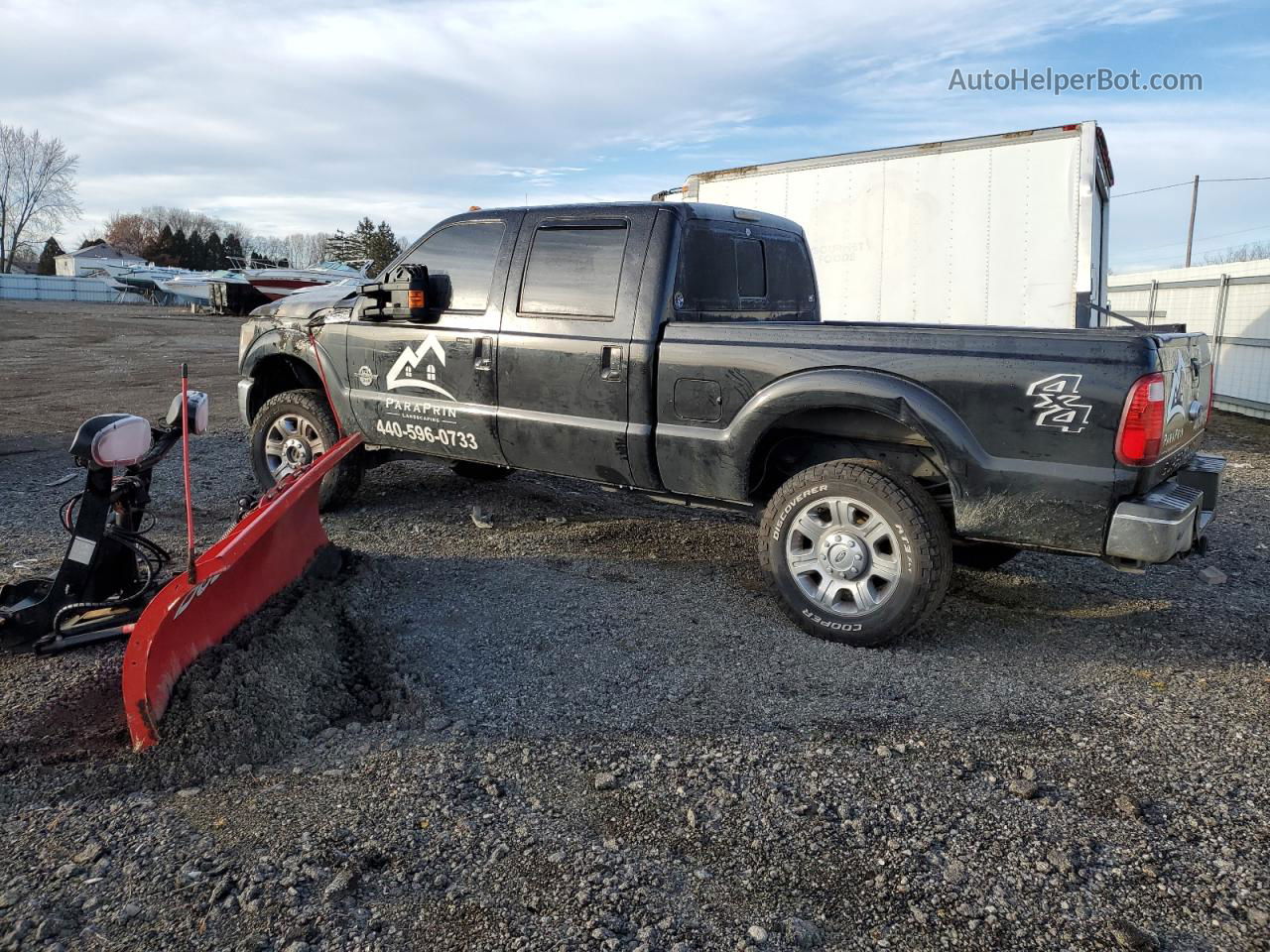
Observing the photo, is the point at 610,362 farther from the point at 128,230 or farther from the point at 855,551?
the point at 128,230

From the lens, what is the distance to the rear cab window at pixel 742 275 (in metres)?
4.89

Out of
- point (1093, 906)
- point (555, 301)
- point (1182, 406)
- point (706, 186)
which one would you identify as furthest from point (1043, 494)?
point (706, 186)

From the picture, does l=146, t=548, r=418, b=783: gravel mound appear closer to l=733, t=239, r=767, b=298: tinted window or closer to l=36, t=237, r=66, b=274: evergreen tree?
l=733, t=239, r=767, b=298: tinted window

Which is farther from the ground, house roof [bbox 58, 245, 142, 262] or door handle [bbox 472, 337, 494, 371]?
house roof [bbox 58, 245, 142, 262]

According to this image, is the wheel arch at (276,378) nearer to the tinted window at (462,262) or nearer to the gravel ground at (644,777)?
the tinted window at (462,262)

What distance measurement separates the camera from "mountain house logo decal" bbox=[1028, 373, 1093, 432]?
3.70 metres

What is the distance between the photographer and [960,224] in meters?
9.34

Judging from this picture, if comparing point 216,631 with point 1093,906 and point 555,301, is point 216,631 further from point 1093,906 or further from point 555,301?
point 1093,906

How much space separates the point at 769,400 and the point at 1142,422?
154cm

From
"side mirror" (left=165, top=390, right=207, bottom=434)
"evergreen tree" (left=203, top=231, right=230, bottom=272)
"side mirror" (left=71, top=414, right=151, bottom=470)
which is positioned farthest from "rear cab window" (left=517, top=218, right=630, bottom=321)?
"evergreen tree" (left=203, top=231, right=230, bottom=272)

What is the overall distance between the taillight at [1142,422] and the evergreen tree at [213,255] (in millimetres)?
85636

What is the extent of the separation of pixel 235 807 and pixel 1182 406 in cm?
406

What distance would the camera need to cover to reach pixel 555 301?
16.7 feet

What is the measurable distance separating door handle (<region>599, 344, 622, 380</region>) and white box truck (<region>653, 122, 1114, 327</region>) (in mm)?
5338
